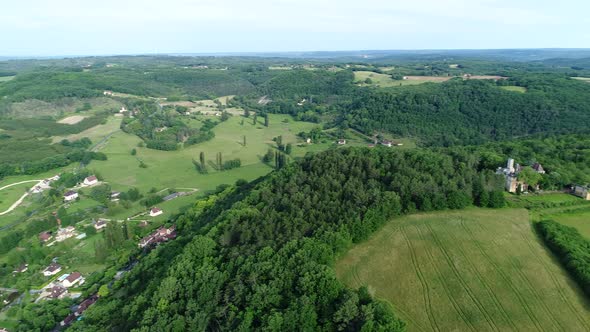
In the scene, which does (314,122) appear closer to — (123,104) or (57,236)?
(123,104)

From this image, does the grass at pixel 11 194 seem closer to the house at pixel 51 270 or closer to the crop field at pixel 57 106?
the house at pixel 51 270

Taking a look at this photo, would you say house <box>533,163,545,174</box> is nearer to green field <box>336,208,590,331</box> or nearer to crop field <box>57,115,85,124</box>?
green field <box>336,208,590,331</box>

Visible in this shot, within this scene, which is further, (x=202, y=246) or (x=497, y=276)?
(x=202, y=246)

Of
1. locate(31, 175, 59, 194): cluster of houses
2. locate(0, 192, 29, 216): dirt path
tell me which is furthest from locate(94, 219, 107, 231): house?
locate(31, 175, 59, 194): cluster of houses

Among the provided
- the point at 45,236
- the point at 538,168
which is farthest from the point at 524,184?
the point at 45,236

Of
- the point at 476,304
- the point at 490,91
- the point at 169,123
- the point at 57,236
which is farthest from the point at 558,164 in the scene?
the point at 169,123

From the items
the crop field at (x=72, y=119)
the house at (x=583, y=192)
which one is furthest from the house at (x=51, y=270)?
the crop field at (x=72, y=119)

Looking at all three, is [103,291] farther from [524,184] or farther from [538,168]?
[538,168]
